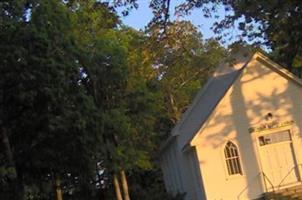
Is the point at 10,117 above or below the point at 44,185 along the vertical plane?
above

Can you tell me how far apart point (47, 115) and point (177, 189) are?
15152mm

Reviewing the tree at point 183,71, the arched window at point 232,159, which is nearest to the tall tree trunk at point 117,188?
the arched window at point 232,159

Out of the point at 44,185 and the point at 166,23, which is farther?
the point at 44,185

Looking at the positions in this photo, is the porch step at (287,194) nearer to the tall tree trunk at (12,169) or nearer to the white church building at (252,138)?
the white church building at (252,138)

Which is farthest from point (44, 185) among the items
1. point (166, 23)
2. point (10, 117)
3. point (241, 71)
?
point (166, 23)

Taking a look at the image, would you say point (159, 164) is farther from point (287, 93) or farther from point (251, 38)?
point (251, 38)

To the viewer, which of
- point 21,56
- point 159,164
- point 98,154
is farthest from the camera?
point 159,164

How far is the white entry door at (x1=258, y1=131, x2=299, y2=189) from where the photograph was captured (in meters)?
38.1

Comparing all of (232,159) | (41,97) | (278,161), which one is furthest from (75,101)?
(278,161)

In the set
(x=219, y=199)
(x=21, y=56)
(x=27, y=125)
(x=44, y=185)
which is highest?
(x=21, y=56)

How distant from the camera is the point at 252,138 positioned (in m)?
38.2

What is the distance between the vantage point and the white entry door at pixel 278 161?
3809 cm

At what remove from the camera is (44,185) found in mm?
39844

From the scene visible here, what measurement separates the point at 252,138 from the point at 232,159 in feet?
4.90
